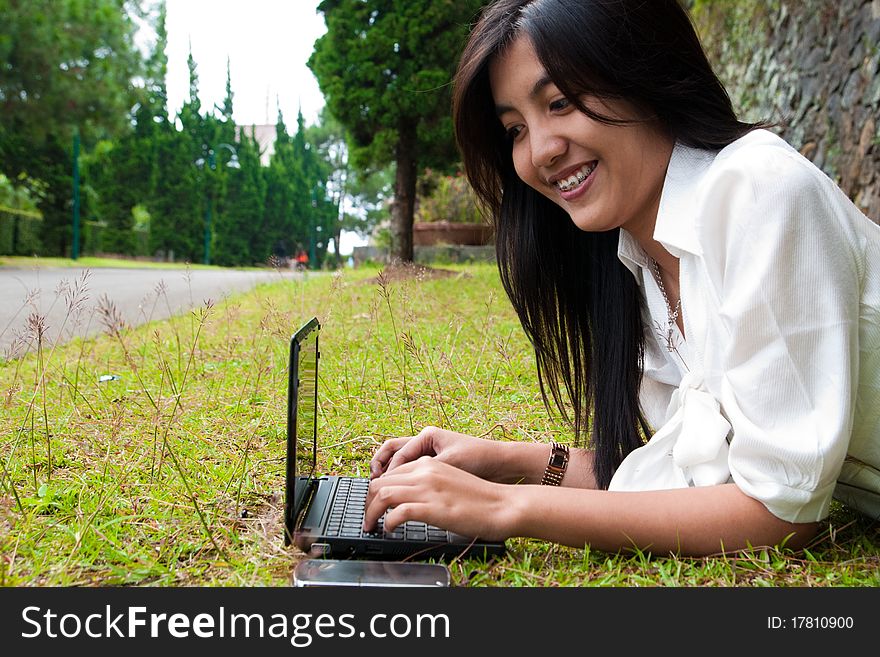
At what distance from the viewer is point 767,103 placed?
6871mm

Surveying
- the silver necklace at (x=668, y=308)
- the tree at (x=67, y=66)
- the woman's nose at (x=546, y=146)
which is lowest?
the silver necklace at (x=668, y=308)

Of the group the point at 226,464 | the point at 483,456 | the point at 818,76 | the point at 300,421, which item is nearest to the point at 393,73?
the point at 818,76

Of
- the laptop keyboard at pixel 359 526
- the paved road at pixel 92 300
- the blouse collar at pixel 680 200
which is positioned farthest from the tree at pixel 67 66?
the blouse collar at pixel 680 200

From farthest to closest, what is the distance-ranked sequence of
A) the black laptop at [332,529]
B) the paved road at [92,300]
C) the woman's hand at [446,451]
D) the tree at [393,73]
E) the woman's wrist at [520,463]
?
the tree at [393,73] → the paved road at [92,300] → the woman's wrist at [520,463] → the woman's hand at [446,451] → the black laptop at [332,529]

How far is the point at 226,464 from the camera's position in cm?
200

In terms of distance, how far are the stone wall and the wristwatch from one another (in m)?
2.47

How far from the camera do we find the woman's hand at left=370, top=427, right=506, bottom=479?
1.59 meters

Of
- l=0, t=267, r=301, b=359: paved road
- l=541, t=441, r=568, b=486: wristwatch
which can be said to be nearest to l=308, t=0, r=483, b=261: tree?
l=0, t=267, r=301, b=359: paved road

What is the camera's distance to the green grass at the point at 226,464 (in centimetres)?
131

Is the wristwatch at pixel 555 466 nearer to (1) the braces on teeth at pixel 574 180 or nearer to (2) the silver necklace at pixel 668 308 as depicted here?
(2) the silver necklace at pixel 668 308

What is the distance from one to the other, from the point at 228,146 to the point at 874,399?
27.8 m

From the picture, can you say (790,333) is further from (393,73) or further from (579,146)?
(393,73)
